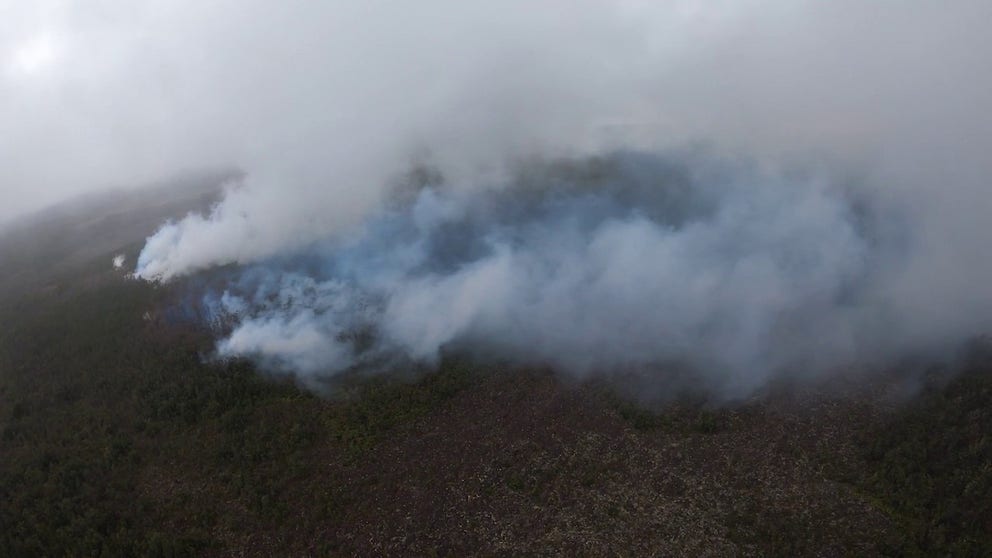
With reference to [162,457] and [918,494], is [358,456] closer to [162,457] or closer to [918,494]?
[162,457]

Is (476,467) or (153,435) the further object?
(153,435)

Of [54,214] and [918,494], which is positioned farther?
[54,214]

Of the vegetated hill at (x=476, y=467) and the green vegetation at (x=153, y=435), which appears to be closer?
the vegetated hill at (x=476, y=467)

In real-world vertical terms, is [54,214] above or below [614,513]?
above

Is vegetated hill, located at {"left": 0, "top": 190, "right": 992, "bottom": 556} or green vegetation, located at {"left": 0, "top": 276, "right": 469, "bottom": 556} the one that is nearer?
vegetated hill, located at {"left": 0, "top": 190, "right": 992, "bottom": 556}

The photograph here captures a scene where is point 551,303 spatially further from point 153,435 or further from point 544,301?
point 153,435

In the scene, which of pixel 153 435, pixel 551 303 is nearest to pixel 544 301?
pixel 551 303

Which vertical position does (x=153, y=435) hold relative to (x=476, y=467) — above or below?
above

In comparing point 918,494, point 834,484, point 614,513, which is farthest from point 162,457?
point 918,494
